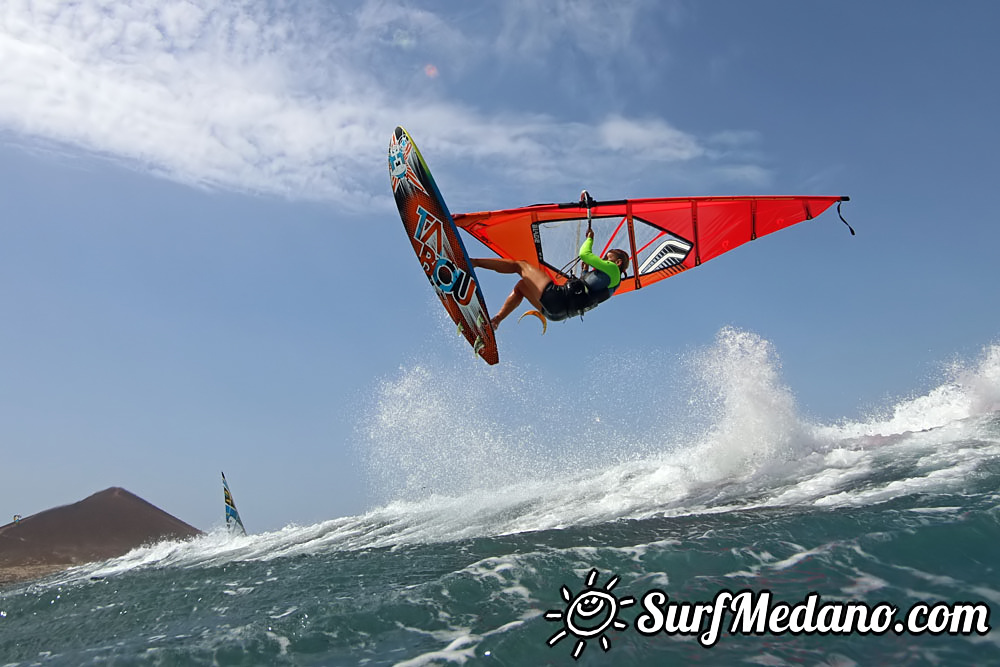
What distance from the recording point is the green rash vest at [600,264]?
22.3ft

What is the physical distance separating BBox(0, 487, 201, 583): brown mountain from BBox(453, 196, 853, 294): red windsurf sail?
20892mm

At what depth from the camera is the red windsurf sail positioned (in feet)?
26.5

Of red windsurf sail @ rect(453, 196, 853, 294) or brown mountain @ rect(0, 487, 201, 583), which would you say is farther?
brown mountain @ rect(0, 487, 201, 583)

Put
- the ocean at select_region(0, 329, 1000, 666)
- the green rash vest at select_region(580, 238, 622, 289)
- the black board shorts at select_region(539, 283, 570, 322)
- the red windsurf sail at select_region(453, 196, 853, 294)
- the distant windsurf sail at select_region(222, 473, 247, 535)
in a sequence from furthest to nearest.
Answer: the distant windsurf sail at select_region(222, 473, 247, 535)
the red windsurf sail at select_region(453, 196, 853, 294)
the green rash vest at select_region(580, 238, 622, 289)
the black board shorts at select_region(539, 283, 570, 322)
the ocean at select_region(0, 329, 1000, 666)

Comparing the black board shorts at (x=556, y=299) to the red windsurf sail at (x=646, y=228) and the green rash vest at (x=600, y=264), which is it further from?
the red windsurf sail at (x=646, y=228)

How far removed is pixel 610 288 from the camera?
684cm

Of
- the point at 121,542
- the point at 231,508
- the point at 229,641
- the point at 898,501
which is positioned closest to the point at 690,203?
the point at 898,501

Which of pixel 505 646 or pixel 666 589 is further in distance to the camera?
pixel 666 589

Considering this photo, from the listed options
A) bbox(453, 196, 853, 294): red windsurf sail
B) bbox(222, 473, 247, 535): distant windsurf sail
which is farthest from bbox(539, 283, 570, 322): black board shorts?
bbox(222, 473, 247, 535): distant windsurf sail

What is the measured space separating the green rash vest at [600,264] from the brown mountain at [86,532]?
22.1 meters

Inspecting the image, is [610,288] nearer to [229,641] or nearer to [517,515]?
[517,515]

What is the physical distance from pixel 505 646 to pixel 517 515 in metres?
5.40

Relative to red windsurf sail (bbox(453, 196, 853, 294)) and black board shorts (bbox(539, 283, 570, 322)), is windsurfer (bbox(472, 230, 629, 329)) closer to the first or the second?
black board shorts (bbox(539, 283, 570, 322))

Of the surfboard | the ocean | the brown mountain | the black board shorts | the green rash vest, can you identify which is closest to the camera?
the ocean
